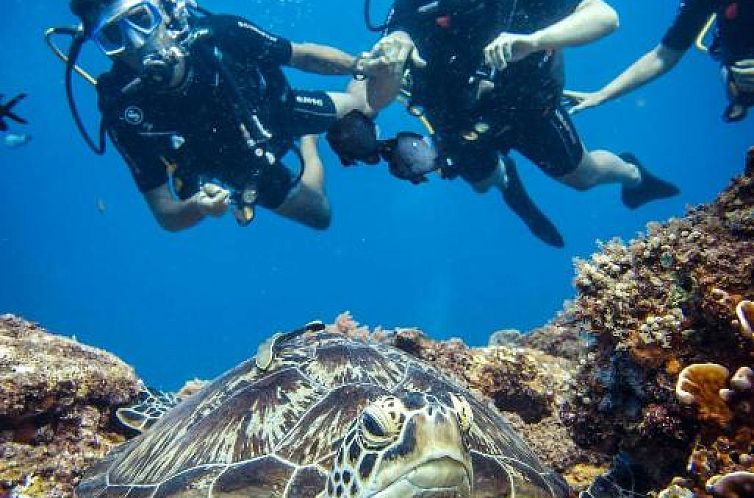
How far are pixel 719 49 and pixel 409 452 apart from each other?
21.9ft

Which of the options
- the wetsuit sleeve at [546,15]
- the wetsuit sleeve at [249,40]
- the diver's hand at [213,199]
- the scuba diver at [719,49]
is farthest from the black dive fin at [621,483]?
the wetsuit sleeve at [249,40]

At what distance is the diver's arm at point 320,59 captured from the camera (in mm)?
6383

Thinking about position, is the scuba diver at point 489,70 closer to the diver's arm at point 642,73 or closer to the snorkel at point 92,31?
the diver's arm at point 642,73

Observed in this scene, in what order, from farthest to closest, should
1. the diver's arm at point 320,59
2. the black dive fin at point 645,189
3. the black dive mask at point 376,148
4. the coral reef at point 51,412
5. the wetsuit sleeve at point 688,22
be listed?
the black dive fin at point 645,189, the diver's arm at point 320,59, the wetsuit sleeve at point 688,22, the black dive mask at point 376,148, the coral reef at point 51,412

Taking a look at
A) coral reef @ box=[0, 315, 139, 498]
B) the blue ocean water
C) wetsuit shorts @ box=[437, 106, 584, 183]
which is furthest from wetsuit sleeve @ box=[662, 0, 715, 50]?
the blue ocean water

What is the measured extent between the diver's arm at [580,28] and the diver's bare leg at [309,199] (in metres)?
3.38

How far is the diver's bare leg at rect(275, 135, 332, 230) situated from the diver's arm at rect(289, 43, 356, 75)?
4.03 feet

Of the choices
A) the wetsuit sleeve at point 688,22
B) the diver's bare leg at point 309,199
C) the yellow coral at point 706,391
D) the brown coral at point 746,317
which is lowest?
the yellow coral at point 706,391

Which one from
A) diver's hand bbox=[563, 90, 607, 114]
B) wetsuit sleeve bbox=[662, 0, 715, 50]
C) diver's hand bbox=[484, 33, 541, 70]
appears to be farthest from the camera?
diver's hand bbox=[563, 90, 607, 114]

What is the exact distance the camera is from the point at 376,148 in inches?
148

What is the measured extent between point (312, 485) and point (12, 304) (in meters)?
91.3

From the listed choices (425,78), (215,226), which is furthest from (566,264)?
(425,78)

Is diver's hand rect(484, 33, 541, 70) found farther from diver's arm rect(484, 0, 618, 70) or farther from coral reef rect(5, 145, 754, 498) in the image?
coral reef rect(5, 145, 754, 498)

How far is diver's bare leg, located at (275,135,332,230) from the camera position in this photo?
6.79 metres
